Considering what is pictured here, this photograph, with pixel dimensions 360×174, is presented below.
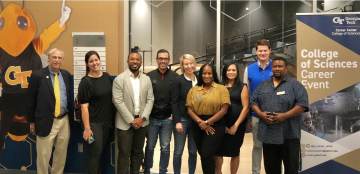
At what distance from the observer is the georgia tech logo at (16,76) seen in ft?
15.5

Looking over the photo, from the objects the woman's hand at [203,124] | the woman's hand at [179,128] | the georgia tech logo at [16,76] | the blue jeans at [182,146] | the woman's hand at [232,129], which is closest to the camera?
the woman's hand at [203,124]

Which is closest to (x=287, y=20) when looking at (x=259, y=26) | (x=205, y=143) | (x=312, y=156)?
(x=259, y=26)

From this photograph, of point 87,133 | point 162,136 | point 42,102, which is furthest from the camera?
point 162,136

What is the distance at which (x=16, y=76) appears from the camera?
15.6 ft

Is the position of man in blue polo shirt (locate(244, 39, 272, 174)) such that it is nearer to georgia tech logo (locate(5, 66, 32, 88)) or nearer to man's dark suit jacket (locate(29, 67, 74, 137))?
man's dark suit jacket (locate(29, 67, 74, 137))

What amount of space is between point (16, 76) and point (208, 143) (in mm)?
2478

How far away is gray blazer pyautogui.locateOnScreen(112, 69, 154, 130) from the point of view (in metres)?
4.06

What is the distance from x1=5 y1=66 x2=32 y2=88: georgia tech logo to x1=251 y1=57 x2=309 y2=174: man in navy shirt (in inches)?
107

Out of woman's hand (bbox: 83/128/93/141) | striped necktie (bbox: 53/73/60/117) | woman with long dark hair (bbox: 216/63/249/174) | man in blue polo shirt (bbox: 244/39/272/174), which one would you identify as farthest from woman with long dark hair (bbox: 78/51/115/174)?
man in blue polo shirt (bbox: 244/39/272/174)

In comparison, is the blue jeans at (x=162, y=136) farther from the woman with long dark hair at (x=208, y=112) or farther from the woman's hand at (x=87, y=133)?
the woman's hand at (x=87, y=133)

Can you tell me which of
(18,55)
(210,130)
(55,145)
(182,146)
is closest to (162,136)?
(182,146)

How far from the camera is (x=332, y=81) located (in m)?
4.20

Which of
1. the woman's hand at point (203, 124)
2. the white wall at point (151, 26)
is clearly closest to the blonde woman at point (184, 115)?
the woman's hand at point (203, 124)

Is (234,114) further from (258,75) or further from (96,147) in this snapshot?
(96,147)
